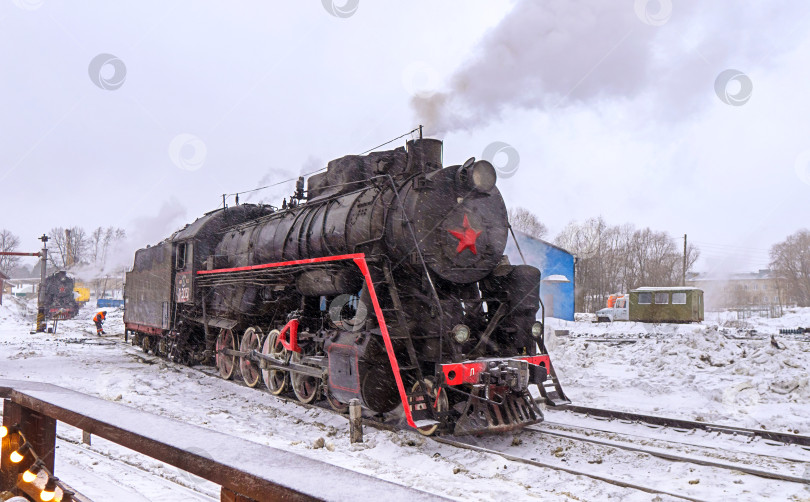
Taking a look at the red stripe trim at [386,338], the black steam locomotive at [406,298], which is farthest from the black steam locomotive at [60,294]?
the red stripe trim at [386,338]

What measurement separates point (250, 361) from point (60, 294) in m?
35.6

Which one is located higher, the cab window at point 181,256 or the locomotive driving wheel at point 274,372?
the cab window at point 181,256

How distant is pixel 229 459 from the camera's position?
1.82 meters

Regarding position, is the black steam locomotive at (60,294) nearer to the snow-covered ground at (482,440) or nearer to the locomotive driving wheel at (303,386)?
the snow-covered ground at (482,440)

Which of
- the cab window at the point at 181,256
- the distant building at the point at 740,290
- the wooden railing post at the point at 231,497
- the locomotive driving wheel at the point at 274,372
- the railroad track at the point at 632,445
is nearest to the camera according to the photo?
the wooden railing post at the point at 231,497

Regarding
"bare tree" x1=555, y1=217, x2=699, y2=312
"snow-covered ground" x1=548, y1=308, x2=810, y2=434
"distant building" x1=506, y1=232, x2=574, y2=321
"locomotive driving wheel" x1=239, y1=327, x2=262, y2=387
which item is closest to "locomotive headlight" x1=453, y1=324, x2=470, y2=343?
"snow-covered ground" x1=548, y1=308, x2=810, y2=434

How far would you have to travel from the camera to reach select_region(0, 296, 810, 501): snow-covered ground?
4863 mm

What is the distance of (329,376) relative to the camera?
7.54 meters

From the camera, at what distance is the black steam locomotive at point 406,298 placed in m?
6.60

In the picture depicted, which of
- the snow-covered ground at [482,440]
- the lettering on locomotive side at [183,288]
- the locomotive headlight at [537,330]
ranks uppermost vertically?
the lettering on locomotive side at [183,288]

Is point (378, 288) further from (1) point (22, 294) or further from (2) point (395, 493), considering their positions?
(1) point (22, 294)

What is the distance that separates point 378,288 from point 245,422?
9.48ft

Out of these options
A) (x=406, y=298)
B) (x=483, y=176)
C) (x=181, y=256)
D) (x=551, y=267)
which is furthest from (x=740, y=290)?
(x=406, y=298)

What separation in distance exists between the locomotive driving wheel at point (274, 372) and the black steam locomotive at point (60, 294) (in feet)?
113
